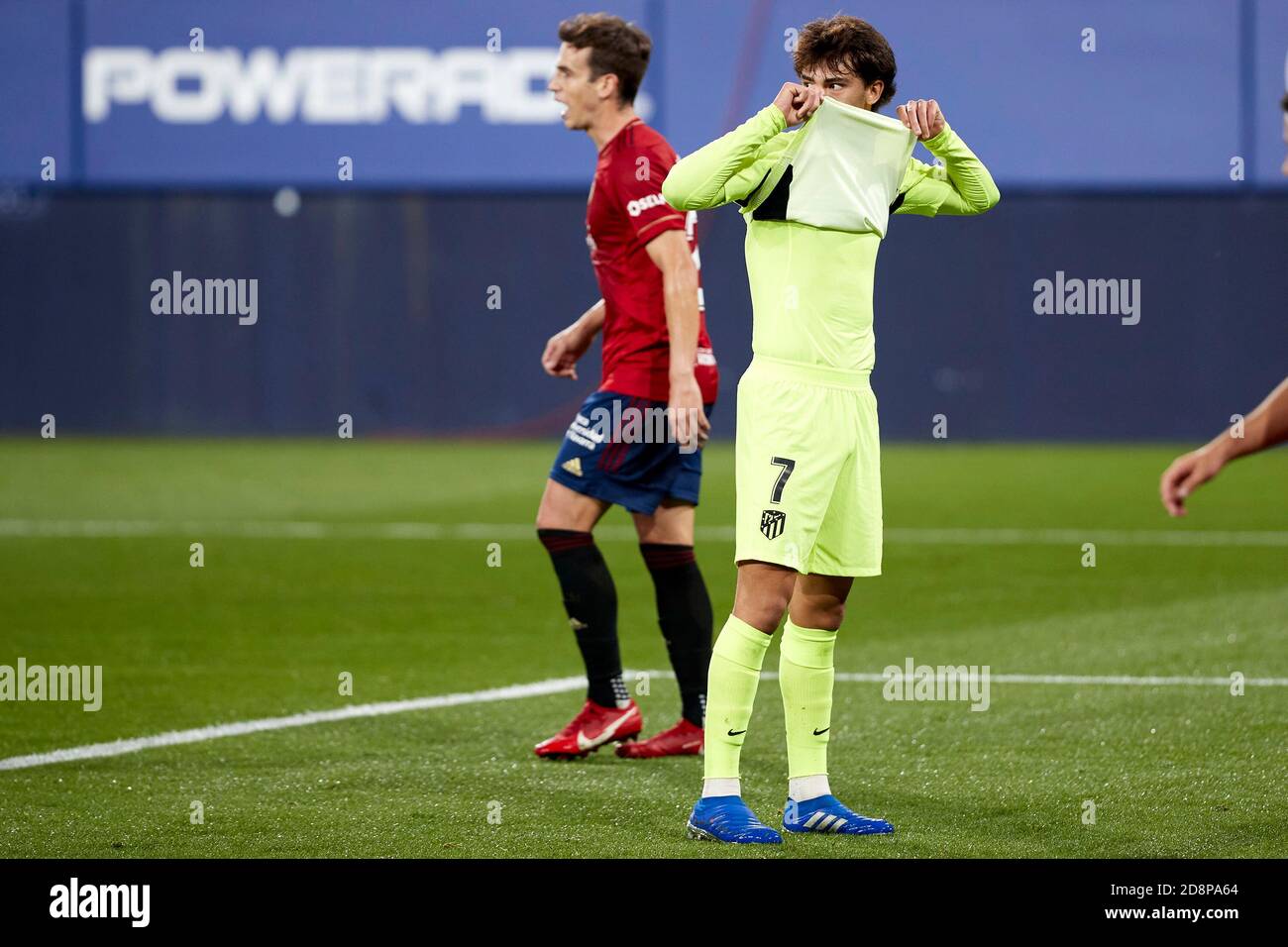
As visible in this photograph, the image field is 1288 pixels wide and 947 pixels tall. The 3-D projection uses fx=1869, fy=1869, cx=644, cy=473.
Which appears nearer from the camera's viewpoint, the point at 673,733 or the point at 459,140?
the point at 673,733

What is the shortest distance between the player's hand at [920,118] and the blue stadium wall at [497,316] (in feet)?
59.1

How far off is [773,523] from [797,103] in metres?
1.03

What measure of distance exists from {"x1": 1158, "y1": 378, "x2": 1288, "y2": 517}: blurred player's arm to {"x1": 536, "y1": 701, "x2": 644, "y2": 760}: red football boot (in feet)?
8.69

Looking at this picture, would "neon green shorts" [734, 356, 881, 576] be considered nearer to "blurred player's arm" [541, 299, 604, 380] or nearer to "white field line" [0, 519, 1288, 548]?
"blurred player's arm" [541, 299, 604, 380]

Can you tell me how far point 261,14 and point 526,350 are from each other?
207 inches

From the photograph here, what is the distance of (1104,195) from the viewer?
2302 cm

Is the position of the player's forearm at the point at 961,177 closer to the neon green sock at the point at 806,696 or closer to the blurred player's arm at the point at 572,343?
the neon green sock at the point at 806,696

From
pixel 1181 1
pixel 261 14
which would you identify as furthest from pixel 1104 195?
pixel 261 14

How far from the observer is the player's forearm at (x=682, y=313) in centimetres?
532

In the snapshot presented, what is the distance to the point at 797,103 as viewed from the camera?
457 centimetres
